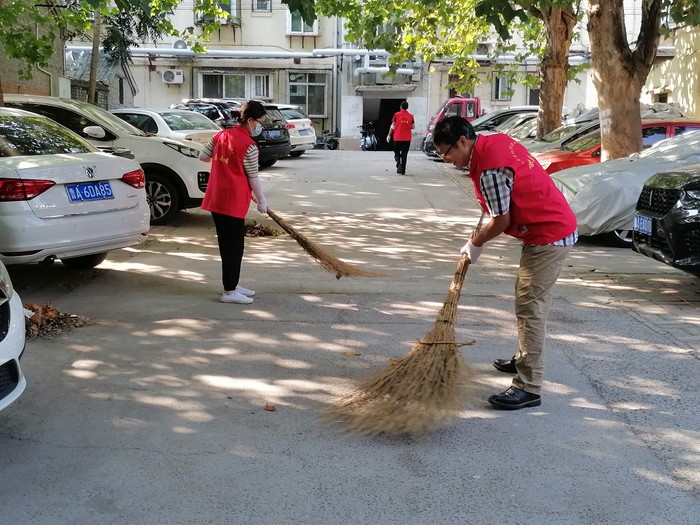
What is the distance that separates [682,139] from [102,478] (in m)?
8.63

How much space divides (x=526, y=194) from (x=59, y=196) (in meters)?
3.99

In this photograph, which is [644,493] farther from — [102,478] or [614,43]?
[614,43]

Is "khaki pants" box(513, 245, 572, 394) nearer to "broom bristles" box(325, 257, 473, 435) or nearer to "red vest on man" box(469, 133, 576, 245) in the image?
"red vest on man" box(469, 133, 576, 245)

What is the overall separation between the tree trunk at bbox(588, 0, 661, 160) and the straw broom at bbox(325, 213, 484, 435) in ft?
25.1

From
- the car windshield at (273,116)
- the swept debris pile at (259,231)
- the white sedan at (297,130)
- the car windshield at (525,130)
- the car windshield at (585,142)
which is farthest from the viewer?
the white sedan at (297,130)

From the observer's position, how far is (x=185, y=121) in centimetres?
1436

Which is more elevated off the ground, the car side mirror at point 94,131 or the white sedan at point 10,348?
the car side mirror at point 94,131

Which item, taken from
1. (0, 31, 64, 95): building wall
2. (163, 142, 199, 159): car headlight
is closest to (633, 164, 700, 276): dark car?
(163, 142, 199, 159): car headlight

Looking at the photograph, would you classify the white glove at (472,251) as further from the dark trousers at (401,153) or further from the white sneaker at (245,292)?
the dark trousers at (401,153)

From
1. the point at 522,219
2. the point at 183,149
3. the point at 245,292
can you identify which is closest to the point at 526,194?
the point at 522,219

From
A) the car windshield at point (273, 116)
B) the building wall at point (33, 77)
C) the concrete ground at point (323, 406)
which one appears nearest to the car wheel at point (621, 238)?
the concrete ground at point (323, 406)

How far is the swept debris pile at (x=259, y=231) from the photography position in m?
10.1

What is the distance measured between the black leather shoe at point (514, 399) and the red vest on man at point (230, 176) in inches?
112

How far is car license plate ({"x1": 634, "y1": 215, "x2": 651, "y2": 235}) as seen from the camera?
6.87m
